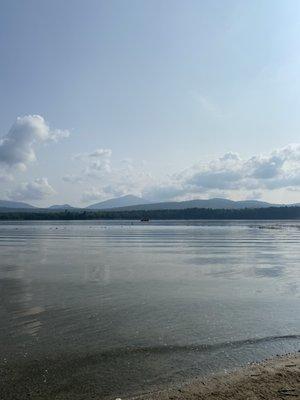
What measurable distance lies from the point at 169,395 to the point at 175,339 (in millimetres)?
4653

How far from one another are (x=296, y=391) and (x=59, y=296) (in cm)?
1347

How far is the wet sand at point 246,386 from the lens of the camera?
946 centimetres

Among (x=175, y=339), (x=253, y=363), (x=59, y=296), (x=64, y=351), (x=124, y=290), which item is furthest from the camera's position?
(x=124, y=290)

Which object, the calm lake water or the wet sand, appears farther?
the calm lake water

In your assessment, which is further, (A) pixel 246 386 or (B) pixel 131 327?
(B) pixel 131 327

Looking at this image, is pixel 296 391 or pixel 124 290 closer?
pixel 296 391

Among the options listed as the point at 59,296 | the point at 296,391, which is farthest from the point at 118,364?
the point at 59,296

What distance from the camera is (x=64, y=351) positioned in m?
13.0

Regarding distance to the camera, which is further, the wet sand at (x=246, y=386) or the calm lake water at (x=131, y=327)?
the calm lake water at (x=131, y=327)

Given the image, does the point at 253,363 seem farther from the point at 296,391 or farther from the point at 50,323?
the point at 50,323

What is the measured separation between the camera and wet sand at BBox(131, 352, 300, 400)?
946 centimetres

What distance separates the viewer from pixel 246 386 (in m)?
9.98

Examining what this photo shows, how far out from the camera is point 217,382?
10.4 meters

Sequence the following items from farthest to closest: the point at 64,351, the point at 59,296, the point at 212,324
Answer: the point at 59,296
the point at 212,324
the point at 64,351
